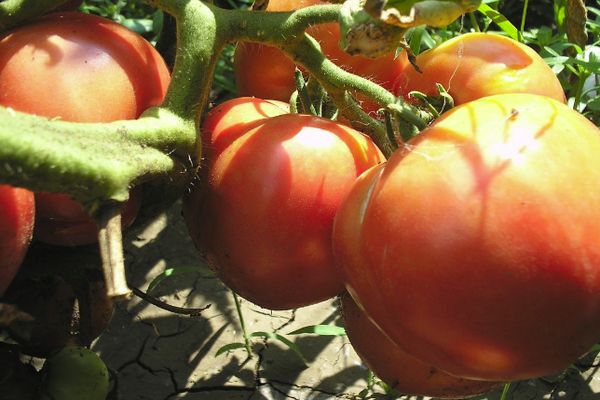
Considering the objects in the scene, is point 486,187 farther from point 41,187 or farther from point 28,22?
point 28,22

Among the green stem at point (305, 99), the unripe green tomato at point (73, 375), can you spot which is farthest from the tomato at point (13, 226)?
the green stem at point (305, 99)

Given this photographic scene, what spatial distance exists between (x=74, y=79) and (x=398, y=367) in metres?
0.47

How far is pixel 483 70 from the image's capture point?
85 centimetres

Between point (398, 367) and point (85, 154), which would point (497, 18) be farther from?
point (85, 154)

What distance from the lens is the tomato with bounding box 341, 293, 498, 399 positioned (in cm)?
85

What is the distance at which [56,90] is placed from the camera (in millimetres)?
727

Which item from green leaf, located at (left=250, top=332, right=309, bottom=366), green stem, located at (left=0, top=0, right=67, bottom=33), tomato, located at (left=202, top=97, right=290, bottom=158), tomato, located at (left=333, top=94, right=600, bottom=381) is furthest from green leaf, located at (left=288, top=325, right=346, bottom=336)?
green stem, located at (left=0, top=0, right=67, bottom=33)

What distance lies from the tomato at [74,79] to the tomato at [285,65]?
0.21 m

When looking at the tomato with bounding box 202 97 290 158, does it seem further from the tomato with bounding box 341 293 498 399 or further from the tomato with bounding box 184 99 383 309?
the tomato with bounding box 341 293 498 399

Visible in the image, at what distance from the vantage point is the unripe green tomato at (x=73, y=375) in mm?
776

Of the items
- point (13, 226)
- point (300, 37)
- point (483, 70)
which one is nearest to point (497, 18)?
point (483, 70)

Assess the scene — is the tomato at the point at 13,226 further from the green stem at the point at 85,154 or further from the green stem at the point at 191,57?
the green stem at the point at 191,57

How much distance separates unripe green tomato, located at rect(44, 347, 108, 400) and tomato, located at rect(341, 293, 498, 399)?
288 millimetres

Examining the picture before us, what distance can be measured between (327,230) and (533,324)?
26cm
